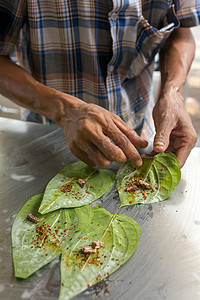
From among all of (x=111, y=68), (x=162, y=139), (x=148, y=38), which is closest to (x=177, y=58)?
(x=148, y=38)

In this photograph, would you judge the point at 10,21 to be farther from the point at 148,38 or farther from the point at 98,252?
the point at 98,252

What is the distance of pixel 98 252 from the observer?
0.58 meters

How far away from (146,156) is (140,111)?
0.39 metres

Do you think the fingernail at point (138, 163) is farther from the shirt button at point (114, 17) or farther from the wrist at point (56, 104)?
the shirt button at point (114, 17)

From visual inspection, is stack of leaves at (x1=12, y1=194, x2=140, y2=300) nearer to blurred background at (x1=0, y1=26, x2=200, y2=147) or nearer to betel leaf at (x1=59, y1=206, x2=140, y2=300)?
betel leaf at (x1=59, y1=206, x2=140, y2=300)

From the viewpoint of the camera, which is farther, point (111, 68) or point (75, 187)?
point (111, 68)

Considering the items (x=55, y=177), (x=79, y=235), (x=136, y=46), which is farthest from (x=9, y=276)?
(x=136, y=46)

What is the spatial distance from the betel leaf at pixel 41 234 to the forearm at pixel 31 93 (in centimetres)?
27

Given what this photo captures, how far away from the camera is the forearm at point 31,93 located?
33.0 inches

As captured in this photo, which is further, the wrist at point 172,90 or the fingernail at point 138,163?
the wrist at point 172,90

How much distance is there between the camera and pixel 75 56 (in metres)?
1.01

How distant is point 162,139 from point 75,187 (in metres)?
0.27

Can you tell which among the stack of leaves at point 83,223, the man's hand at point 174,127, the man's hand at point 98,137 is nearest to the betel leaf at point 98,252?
the stack of leaves at point 83,223

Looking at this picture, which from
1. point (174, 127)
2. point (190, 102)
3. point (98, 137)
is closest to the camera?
point (98, 137)
